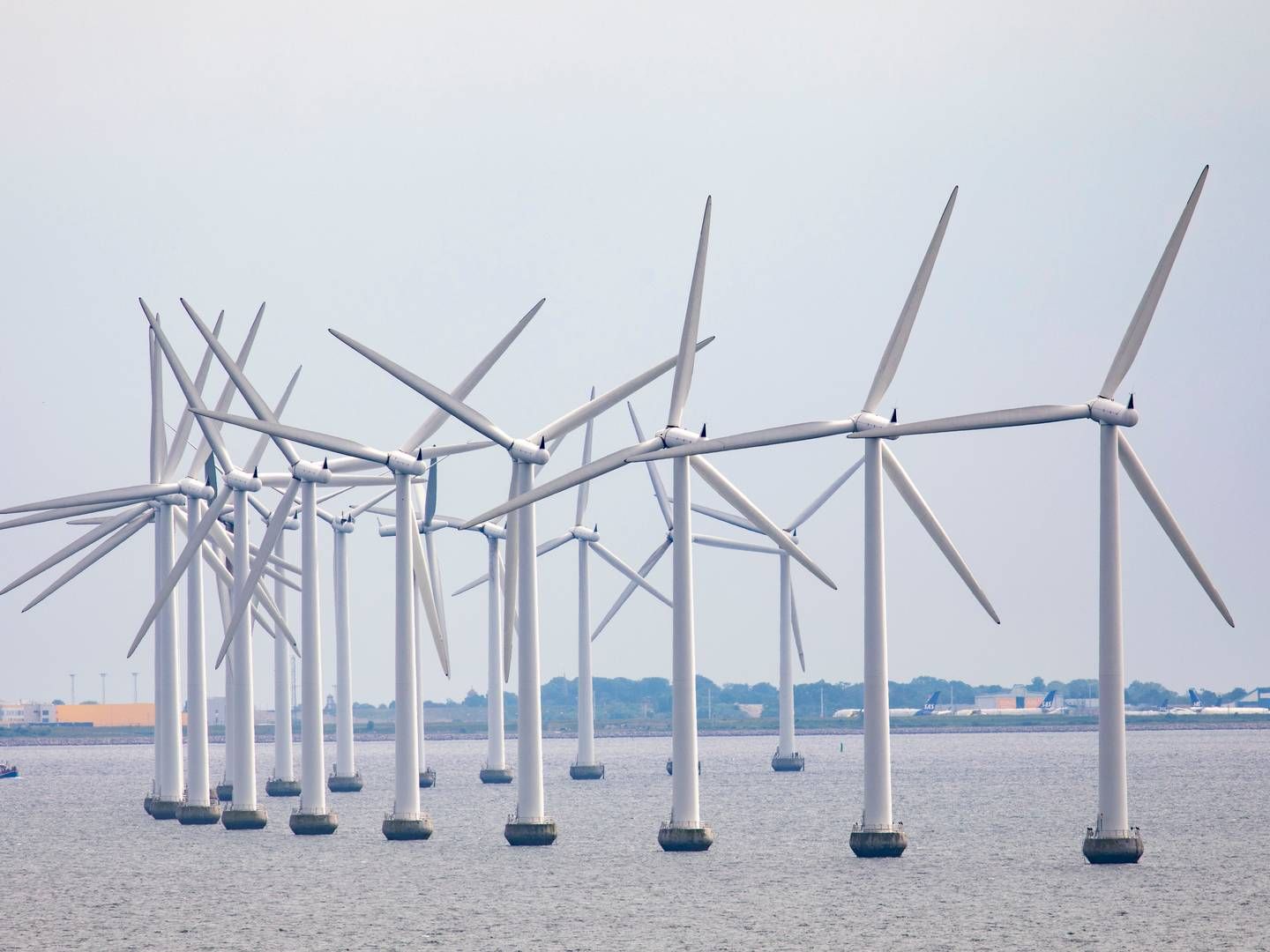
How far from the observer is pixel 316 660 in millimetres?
98688

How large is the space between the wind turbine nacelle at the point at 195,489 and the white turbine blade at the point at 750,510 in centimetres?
3385

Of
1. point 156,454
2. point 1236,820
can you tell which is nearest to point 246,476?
point 156,454

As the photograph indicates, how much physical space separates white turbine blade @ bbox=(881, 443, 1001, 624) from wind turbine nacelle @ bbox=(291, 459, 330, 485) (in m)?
30.5

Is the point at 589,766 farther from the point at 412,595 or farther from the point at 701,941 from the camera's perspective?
the point at 701,941

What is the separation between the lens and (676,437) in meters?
87.2

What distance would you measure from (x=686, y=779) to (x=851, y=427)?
16.2 metres

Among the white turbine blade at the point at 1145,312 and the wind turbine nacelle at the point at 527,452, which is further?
the wind turbine nacelle at the point at 527,452

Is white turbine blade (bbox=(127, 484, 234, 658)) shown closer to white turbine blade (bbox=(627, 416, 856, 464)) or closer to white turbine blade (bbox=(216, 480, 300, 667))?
white turbine blade (bbox=(216, 480, 300, 667))

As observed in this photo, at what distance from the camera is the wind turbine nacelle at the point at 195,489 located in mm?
110688

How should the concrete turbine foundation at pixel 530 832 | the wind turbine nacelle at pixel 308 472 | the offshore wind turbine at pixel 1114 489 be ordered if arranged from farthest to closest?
the wind turbine nacelle at pixel 308 472 < the concrete turbine foundation at pixel 530 832 < the offshore wind turbine at pixel 1114 489

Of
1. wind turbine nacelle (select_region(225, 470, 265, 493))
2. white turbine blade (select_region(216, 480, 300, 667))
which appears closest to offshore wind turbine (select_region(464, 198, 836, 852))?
white turbine blade (select_region(216, 480, 300, 667))

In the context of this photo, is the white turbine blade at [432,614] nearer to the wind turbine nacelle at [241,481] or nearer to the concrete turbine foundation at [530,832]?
the concrete turbine foundation at [530,832]

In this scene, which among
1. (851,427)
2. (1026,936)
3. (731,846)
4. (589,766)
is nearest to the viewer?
(1026,936)

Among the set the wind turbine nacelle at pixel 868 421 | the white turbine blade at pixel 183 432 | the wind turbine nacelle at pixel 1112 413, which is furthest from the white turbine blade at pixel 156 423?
the wind turbine nacelle at pixel 1112 413
